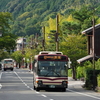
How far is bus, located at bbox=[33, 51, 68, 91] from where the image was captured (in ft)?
105

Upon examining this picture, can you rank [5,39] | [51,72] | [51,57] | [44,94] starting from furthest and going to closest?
[5,39], [51,57], [51,72], [44,94]

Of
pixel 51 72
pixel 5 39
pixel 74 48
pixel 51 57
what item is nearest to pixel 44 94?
pixel 51 72

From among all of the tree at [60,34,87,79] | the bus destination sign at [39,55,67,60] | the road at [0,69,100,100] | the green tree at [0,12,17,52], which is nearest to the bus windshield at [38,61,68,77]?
the bus destination sign at [39,55,67,60]

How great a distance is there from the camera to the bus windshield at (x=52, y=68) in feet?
105

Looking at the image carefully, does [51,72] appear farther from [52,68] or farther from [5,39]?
[5,39]

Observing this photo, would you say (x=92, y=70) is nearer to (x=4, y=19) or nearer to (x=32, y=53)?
(x=4, y=19)

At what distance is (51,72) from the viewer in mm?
32031

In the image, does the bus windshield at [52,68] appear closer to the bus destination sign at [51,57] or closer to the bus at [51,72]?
the bus at [51,72]

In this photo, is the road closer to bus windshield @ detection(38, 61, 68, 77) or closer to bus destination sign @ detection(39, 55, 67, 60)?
bus windshield @ detection(38, 61, 68, 77)

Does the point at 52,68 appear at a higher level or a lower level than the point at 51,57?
lower

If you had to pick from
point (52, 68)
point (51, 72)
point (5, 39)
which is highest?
point (5, 39)

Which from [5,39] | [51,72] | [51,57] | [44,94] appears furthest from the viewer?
[5,39]

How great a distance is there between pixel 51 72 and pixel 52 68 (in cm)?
33

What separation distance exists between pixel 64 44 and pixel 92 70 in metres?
16.5
